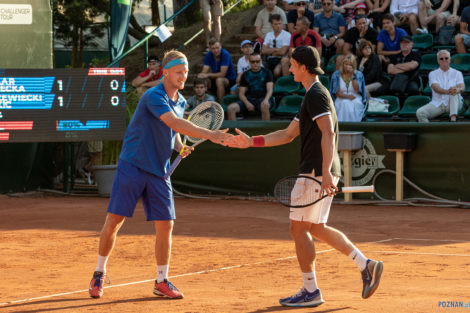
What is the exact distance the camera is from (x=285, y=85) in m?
16.1

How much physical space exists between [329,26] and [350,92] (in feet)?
9.65

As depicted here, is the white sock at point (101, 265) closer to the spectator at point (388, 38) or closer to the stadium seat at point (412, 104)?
the stadium seat at point (412, 104)

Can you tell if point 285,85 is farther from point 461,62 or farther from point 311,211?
point 311,211

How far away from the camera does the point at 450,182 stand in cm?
1309

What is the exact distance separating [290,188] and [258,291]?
1116 mm

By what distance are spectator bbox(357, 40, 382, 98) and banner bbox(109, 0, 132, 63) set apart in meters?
4.59

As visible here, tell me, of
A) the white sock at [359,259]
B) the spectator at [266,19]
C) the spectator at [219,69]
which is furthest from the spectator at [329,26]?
the white sock at [359,259]

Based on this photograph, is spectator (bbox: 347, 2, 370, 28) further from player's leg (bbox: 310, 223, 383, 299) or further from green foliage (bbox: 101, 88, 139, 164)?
player's leg (bbox: 310, 223, 383, 299)

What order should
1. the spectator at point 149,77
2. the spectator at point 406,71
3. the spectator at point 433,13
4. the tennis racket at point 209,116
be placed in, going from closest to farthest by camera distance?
the tennis racket at point 209,116 → the spectator at point 406,71 → the spectator at point 149,77 → the spectator at point 433,13

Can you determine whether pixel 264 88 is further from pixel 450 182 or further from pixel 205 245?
pixel 205 245

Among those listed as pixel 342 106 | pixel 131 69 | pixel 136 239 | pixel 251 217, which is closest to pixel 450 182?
pixel 342 106

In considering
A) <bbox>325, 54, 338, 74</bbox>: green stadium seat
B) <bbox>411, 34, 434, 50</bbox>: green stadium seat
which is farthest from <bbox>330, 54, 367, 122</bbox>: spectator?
<bbox>411, 34, 434, 50</bbox>: green stadium seat

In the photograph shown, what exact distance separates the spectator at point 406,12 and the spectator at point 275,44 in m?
2.30

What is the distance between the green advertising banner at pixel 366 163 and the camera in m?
13.1
